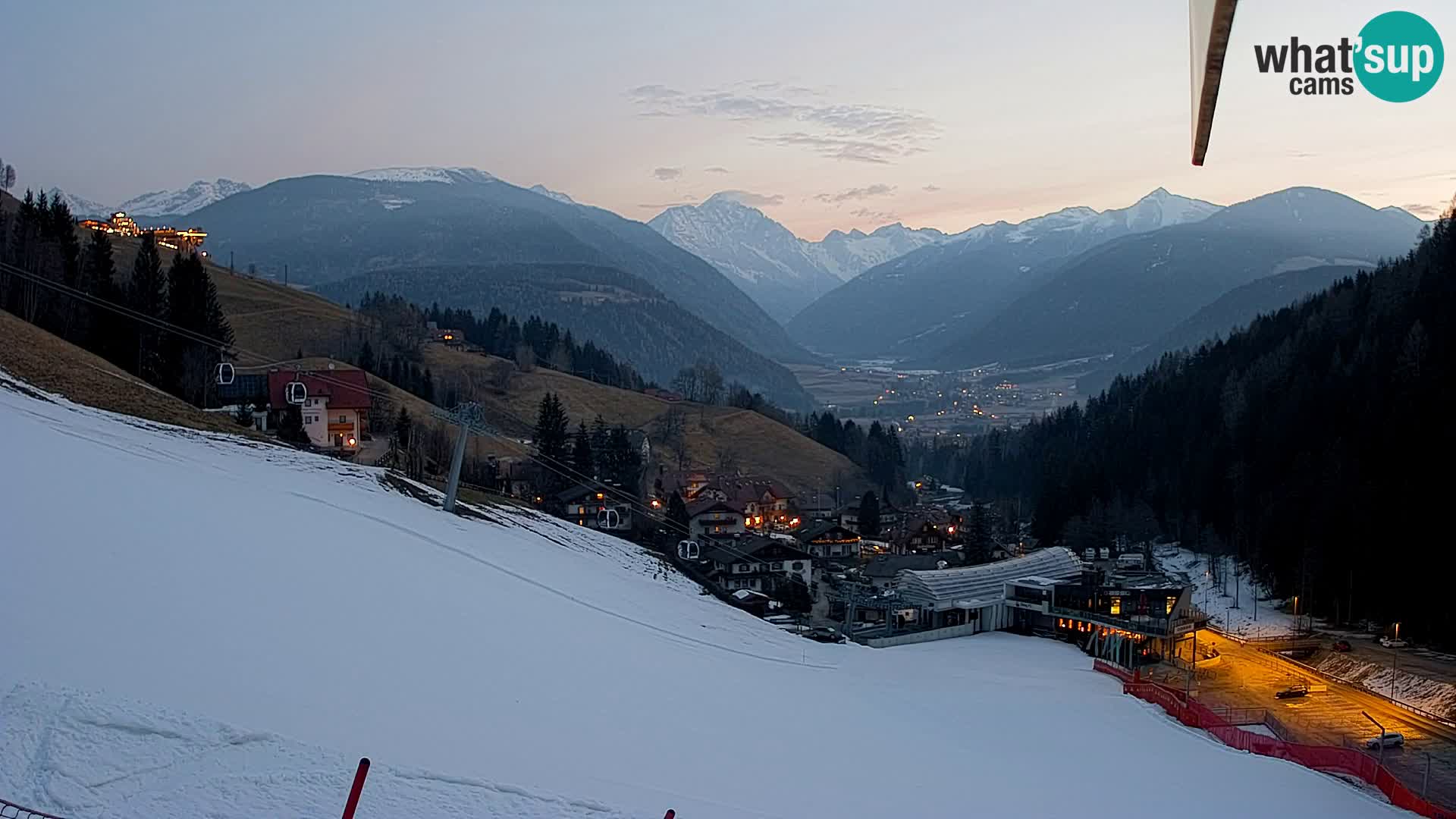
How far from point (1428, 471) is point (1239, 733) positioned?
88.8 feet

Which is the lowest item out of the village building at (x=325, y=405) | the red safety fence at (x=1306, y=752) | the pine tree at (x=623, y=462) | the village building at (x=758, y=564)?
the village building at (x=758, y=564)

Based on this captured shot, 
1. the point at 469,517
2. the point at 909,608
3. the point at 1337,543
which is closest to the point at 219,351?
the point at 469,517

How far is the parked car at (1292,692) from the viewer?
28266mm

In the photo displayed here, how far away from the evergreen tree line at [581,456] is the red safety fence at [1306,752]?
39.2 m

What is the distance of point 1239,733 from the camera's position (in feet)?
70.3

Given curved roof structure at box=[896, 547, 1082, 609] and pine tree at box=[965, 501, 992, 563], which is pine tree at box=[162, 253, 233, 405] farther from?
pine tree at box=[965, 501, 992, 563]

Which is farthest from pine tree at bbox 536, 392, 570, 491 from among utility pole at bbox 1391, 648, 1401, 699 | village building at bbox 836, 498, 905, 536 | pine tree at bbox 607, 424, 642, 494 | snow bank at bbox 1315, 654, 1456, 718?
utility pole at bbox 1391, 648, 1401, 699

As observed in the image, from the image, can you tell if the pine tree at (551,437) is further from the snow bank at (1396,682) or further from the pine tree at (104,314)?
the snow bank at (1396,682)

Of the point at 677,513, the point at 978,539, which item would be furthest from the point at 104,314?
the point at 978,539

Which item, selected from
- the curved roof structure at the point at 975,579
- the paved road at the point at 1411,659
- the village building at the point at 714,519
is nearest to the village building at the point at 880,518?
the village building at the point at 714,519

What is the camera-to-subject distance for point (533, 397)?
295ft

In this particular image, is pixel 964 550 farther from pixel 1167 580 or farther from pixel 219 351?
pixel 219 351

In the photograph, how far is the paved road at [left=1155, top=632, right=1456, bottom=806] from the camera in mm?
21953

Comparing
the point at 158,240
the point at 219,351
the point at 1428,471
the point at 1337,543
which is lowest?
the point at 1337,543
